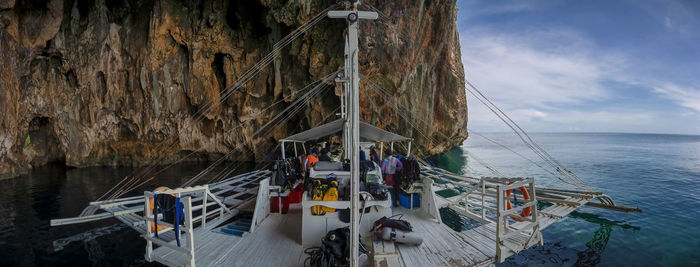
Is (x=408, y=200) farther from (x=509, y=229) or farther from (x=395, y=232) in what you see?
(x=509, y=229)

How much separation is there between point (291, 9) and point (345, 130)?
10.7 metres

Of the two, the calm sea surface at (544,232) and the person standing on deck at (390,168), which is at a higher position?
the person standing on deck at (390,168)

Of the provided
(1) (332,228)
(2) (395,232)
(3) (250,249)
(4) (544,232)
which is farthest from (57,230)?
(4) (544,232)

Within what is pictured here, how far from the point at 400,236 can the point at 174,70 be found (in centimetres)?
2131

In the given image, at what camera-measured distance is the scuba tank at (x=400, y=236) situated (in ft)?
17.1

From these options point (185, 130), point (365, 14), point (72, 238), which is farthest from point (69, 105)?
point (365, 14)

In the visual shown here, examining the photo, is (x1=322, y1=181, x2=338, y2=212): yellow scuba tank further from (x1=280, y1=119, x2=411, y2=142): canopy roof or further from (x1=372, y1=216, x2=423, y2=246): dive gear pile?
(x1=280, y1=119, x2=411, y2=142): canopy roof

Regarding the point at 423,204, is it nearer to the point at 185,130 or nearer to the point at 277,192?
the point at 277,192

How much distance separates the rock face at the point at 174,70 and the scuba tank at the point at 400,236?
12.8 meters

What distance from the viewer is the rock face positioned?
16.5 metres

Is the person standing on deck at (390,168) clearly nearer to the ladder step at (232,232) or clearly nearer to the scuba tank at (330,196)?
the scuba tank at (330,196)

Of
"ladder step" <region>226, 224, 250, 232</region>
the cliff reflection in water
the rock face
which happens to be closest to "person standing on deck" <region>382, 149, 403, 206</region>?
"ladder step" <region>226, 224, 250, 232</region>

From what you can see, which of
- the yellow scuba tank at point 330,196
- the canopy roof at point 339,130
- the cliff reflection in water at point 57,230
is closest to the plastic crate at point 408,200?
the canopy roof at point 339,130

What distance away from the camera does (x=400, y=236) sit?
5.33 meters
